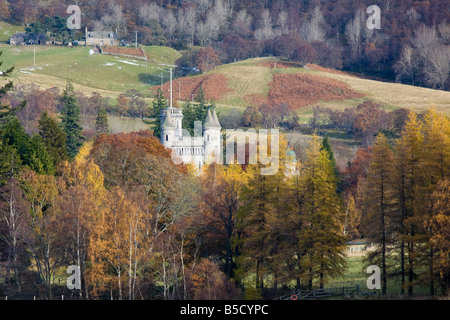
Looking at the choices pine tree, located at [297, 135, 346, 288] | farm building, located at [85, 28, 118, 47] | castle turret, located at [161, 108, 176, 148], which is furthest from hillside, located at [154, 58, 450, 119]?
pine tree, located at [297, 135, 346, 288]

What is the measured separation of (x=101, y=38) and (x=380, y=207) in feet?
494

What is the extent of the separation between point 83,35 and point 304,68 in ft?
223

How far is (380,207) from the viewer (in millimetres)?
42438

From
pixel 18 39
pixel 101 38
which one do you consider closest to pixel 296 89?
pixel 101 38

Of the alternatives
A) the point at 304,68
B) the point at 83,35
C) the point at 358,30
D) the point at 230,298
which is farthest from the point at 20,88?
the point at 358,30

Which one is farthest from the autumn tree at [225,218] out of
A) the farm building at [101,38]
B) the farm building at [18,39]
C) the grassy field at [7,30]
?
the grassy field at [7,30]

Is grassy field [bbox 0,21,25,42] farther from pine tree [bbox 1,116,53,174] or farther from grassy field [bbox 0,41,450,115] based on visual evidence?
pine tree [bbox 1,116,53,174]

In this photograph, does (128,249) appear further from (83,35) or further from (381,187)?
(83,35)

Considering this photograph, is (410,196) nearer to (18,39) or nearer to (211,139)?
(211,139)

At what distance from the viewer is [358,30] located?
7279 inches

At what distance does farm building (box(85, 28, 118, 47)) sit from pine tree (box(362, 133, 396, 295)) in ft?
473

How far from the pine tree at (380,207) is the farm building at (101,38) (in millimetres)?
144238

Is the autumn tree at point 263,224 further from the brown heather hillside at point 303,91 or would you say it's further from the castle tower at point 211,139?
the brown heather hillside at point 303,91

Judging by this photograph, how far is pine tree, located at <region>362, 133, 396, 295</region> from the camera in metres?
42.0
